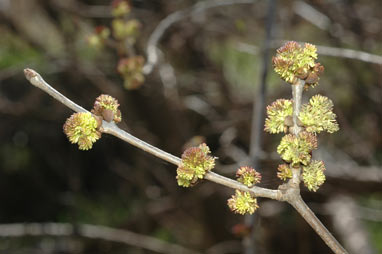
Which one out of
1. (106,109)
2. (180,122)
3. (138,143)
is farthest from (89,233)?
(138,143)

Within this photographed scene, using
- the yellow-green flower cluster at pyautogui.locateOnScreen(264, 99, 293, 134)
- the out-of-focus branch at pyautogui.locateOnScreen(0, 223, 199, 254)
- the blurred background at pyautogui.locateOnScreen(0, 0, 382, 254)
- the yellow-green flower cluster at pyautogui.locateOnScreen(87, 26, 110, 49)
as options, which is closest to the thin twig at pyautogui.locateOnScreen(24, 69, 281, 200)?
the yellow-green flower cluster at pyautogui.locateOnScreen(264, 99, 293, 134)

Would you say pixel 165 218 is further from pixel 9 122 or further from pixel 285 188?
pixel 285 188

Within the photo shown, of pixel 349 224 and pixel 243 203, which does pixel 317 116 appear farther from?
pixel 349 224

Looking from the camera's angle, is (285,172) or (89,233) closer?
(285,172)

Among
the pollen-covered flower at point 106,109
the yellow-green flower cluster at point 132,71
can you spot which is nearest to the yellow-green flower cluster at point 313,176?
the pollen-covered flower at point 106,109

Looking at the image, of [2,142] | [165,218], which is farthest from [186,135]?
[2,142]

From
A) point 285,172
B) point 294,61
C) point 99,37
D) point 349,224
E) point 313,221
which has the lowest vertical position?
point 313,221

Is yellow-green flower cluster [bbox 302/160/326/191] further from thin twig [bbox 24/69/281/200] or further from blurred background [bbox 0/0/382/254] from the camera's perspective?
blurred background [bbox 0/0/382/254]

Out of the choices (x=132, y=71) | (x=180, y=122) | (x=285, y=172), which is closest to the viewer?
(x=285, y=172)
